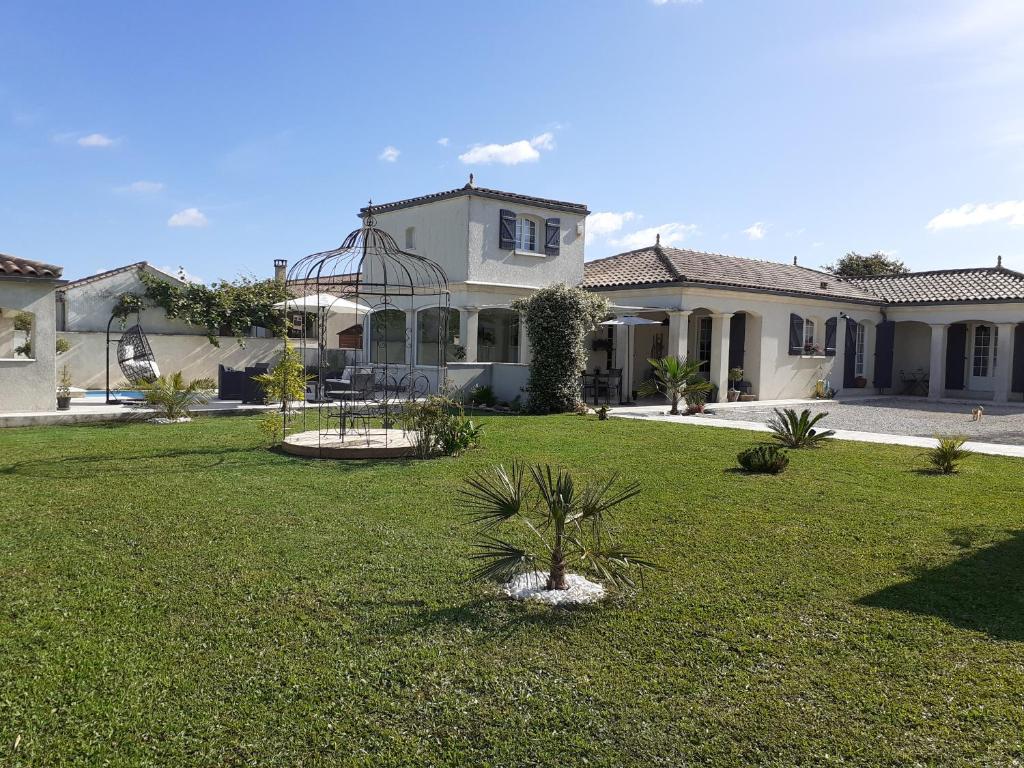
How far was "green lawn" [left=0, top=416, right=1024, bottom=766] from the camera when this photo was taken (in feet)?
11.7

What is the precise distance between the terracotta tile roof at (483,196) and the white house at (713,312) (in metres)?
0.04

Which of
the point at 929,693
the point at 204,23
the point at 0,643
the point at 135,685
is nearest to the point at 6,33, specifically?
the point at 204,23

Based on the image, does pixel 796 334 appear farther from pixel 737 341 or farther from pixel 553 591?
pixel 553 591

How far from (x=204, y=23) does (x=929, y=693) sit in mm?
15580

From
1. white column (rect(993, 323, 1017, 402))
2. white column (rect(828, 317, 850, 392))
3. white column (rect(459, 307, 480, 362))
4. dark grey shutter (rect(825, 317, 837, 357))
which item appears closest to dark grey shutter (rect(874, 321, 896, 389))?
white column (rect(828, 317, 850, 392))

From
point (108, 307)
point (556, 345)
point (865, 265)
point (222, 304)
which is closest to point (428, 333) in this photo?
point (556, 345)

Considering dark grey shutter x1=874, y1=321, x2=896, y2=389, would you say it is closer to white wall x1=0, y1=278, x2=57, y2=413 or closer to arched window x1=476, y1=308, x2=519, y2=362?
arched window x1=476, y1=308, x2=519, y2=362

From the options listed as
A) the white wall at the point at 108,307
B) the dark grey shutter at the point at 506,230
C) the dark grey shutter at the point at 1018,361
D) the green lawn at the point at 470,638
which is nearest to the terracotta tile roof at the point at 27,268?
the green lawn at the point at 470,638

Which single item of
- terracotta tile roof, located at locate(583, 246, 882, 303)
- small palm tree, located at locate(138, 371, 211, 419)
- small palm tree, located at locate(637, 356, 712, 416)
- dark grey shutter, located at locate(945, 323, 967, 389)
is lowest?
small palm tree, located at locate(138, 371, 211, 419)

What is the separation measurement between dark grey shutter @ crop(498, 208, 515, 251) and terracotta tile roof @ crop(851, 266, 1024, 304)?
579 inches

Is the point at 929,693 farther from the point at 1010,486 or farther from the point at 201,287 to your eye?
the point at 201,287

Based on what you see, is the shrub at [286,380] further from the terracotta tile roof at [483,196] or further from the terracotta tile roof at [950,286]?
the terracotta tile roof at [950,286]

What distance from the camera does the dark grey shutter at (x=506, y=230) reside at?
22.0 metres

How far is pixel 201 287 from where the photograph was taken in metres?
26.6
